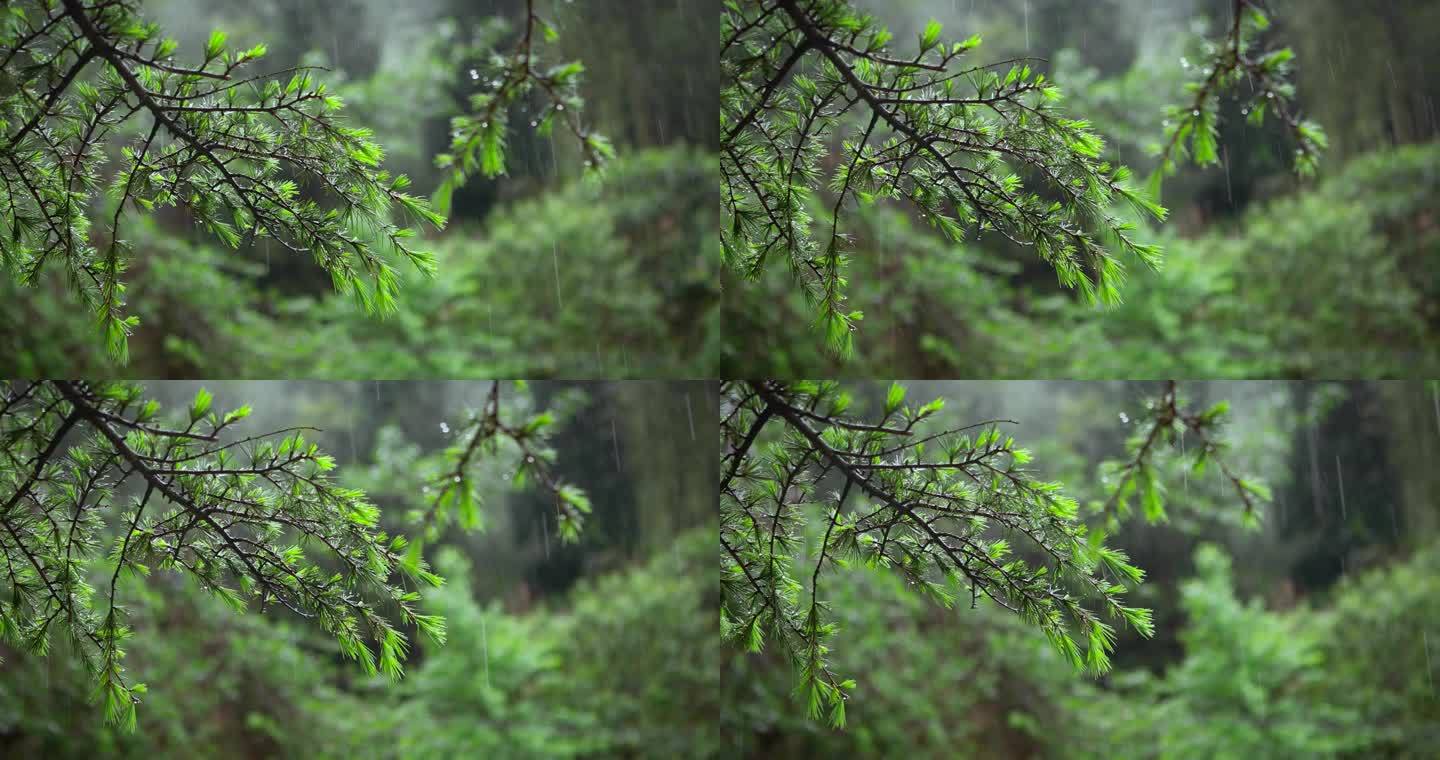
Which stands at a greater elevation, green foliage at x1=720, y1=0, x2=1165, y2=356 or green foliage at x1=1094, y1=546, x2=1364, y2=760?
green foliage at x1=720, y1=0, x2=1165, y2=356

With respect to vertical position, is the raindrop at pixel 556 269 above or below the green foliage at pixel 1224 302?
above

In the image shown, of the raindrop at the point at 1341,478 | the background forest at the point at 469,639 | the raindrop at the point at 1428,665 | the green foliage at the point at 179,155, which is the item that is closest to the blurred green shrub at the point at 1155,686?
the raindrop at the point at 1428,665

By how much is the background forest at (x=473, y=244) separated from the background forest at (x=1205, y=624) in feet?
2.38

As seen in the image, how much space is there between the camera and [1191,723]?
2781 millimetres

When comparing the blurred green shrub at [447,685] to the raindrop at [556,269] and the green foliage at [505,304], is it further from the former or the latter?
the raindrop at [556,269]

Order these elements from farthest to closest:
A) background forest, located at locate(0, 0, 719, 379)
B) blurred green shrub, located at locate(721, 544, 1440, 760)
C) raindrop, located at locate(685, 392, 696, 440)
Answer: raindrop, located at locate(685, 392, 696, 440), blurred green shrub, located at locate(721, 544, 1440, 760), background forest, located at locate(0, 0, 719, 379)

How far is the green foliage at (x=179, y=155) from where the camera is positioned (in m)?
1.52

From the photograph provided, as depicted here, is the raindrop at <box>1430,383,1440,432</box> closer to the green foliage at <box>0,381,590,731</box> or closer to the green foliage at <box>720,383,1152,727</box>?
the green foliage at <box>720,383,1152,727</box>

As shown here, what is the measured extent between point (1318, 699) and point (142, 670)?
3367 mm

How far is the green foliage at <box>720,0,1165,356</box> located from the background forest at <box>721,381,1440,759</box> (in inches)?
39.1

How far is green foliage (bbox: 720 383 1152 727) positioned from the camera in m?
1.60

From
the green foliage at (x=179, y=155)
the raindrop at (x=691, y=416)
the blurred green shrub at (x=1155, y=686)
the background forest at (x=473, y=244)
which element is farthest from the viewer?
the raindrop at (x=691, y=416)

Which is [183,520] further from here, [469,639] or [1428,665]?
[1428,665]

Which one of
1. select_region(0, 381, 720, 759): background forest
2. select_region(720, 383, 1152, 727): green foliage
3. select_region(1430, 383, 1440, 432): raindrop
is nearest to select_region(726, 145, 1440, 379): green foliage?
select_region(1430, 383, 1440, 432): raindrop
